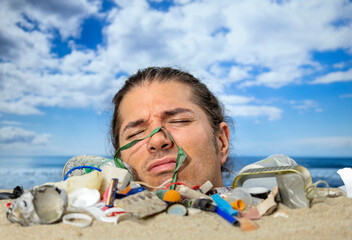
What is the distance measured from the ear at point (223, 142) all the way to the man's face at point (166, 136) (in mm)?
128

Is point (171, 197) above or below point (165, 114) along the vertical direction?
below

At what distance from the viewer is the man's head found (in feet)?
10.3

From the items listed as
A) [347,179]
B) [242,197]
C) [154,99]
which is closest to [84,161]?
[154,99]

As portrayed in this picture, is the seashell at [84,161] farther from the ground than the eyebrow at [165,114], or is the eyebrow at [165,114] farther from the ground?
the eyebrow at [165,114]

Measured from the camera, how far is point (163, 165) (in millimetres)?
3113

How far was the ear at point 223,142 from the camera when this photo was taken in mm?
3902

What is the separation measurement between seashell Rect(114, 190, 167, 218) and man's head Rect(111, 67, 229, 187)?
0.92 metres

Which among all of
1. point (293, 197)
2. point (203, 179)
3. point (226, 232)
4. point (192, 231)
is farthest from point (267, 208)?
point (203, 179)

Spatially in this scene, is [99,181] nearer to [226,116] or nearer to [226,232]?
[226,232]

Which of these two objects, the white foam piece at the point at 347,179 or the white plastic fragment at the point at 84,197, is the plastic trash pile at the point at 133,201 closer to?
the white plastic fragment at the point at 84,197

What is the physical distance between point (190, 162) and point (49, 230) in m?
1.67

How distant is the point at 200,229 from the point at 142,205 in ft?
1.53

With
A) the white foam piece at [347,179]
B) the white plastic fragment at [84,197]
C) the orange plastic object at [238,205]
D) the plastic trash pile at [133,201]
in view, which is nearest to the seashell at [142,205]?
the plastic trash pile at [133,201]

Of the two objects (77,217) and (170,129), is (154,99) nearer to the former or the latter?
(170,129)
